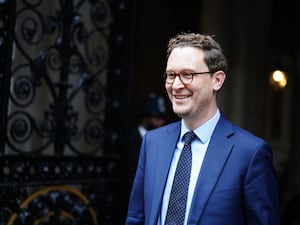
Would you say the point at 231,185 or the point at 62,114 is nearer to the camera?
the point at 231,185

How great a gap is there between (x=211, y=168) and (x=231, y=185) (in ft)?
0.47

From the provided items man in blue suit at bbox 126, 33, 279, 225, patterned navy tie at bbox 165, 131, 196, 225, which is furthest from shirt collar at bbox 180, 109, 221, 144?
patterned navy tie at bbox 165, 131, 196, 225

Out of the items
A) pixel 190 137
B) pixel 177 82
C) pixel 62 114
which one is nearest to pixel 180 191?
pixel 190 137

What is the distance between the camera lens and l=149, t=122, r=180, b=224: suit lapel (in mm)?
3098

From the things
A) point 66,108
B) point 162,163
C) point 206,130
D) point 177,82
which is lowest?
point 162,163

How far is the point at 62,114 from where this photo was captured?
5324 mm

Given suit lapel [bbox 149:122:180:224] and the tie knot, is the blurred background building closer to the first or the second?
suit lapel [bbox 149:122:180:224]

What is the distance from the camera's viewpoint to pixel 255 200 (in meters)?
2.92

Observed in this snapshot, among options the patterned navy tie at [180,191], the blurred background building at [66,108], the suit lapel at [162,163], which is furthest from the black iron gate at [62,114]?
the patterned navy tie at [180,191]

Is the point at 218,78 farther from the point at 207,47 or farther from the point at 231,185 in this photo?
the point at 231,185

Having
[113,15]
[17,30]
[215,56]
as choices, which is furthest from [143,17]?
[215,56]

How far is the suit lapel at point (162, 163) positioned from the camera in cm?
310

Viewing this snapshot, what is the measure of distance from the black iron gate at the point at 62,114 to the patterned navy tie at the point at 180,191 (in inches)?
83.5

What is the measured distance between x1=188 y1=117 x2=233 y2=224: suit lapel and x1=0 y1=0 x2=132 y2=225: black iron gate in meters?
2.24
